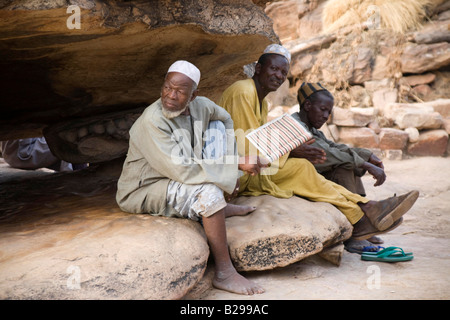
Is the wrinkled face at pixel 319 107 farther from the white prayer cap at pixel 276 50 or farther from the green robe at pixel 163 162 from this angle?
the green robe at pixel 163 162

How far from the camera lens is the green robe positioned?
2.72 m

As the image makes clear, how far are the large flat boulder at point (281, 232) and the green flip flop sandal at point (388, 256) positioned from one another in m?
0.22

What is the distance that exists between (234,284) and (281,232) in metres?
0.56

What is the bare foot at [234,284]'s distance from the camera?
2594mm

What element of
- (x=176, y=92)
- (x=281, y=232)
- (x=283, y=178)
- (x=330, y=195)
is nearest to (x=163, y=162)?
(x=176, y=92)

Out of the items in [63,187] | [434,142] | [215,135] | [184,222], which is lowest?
[434,142]

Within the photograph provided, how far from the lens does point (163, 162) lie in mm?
2734

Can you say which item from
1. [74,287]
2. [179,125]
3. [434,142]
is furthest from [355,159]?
[434,142]

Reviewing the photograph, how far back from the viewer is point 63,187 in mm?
4590

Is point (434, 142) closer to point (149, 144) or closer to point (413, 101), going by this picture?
point (413, 101)

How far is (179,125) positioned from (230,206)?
0.74m

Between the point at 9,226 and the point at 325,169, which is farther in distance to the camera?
the point at 325,169

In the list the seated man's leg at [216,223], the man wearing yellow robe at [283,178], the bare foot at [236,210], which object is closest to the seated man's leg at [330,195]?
the man wearing yellow robe at [283,178]
